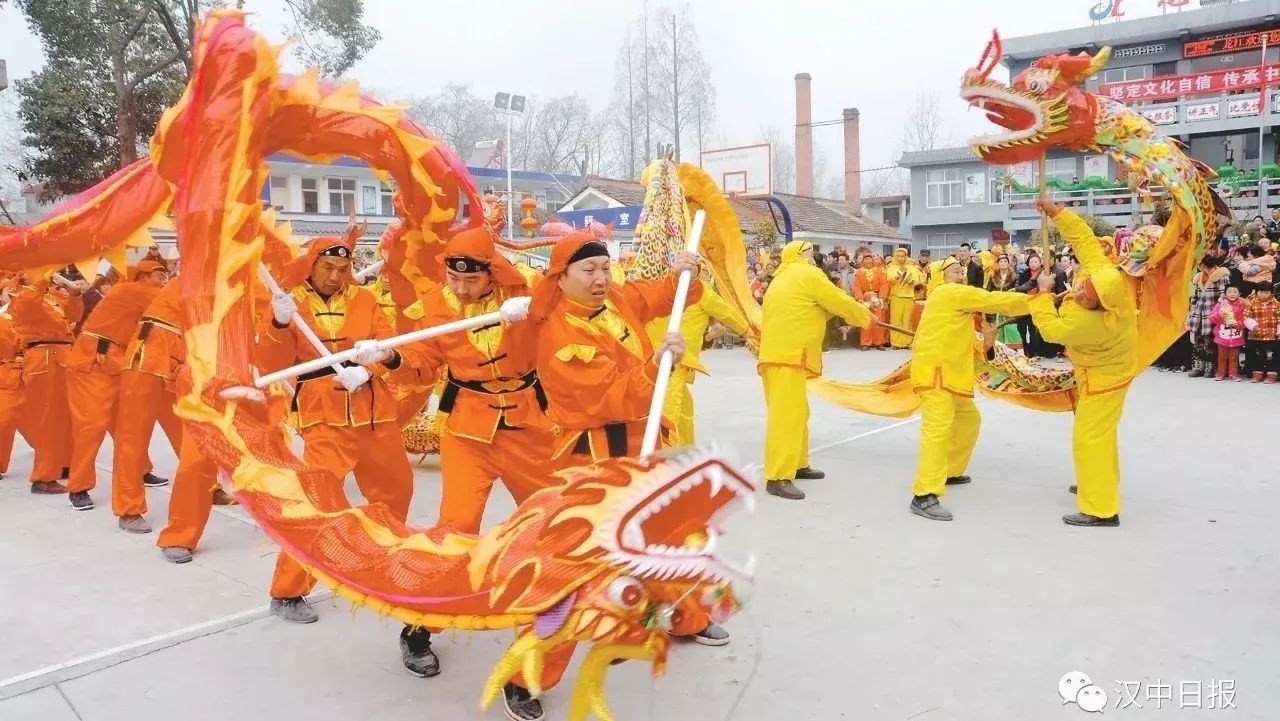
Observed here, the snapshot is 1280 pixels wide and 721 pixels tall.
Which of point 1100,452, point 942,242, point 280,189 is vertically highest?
point 280,189

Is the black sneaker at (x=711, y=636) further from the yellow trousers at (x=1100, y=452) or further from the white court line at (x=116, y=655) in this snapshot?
the yellow trousers at (x=1100, y=452)

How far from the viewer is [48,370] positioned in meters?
6.53

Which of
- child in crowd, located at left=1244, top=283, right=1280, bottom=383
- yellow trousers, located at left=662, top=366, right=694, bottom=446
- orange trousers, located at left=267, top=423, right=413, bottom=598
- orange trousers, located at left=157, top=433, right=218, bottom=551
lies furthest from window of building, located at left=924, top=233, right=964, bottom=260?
orange trousers, located at left=267, top=423, right=413, bottom=598

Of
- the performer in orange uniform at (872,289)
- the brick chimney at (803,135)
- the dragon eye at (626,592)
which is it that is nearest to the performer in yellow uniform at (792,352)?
the dragon eye at (626,592)

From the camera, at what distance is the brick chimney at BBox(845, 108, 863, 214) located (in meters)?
35.7

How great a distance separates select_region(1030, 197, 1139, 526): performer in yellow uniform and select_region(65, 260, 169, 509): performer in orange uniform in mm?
5251

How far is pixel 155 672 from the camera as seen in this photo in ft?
11.4

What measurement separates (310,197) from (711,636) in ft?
90.6

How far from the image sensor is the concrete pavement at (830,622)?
3.19 metres

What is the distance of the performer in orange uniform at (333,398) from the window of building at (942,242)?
2897 centimetres

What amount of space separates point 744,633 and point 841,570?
0.90 meters

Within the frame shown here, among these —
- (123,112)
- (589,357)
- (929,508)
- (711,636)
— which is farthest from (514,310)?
(123,112)

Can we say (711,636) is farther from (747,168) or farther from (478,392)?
(747,168)

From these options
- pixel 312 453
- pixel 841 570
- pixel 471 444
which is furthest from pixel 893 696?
pixel 312 453
